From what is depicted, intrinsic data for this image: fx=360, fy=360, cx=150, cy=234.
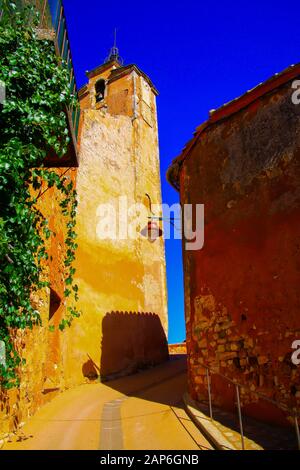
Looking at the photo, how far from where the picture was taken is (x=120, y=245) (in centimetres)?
1434

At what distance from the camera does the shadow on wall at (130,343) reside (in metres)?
12.1

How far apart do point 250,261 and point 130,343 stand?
806cm

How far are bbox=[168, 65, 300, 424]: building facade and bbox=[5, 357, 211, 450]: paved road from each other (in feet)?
3.11

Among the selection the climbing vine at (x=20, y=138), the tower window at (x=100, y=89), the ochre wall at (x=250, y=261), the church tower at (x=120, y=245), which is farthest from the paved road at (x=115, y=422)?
the tower window at (x=100, y=89)

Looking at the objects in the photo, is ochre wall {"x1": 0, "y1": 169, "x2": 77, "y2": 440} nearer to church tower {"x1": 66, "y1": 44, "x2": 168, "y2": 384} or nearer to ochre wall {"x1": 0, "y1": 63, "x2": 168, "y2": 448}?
ochre wall {"x1": 0, "y1": 63, "x2": 168, "y2": 448}

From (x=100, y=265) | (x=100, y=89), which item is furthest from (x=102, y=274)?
(x=100, y=89)

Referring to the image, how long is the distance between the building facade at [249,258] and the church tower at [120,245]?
16.3ft

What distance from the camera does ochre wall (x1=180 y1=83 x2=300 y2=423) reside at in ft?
18.9

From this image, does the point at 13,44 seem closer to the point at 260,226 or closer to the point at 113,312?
the point at 260,226

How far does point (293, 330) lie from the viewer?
5.56m

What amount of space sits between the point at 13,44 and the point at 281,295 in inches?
206

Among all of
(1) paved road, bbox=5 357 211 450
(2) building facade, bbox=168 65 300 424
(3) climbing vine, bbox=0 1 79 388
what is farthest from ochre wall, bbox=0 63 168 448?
(2) building facade, bbox=168 65 300 424

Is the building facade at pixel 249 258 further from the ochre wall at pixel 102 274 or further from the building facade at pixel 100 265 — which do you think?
the ochre wall at pixel 102 274

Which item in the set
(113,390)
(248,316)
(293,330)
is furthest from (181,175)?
(113,390)
